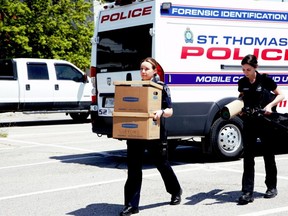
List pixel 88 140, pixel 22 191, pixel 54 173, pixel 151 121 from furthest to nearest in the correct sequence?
pixel 88 140, pixel 54 173, pixel 22 191, pixel 151 121

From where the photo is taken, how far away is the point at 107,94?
9.76m

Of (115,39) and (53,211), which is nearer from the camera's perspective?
(53,211)

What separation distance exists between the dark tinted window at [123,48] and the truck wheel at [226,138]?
167 cm

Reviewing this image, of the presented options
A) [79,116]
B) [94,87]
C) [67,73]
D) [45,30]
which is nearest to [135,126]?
[94,87]

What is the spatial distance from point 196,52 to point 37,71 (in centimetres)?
977

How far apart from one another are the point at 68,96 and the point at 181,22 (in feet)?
32.8

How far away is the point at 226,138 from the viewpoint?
938 centimetres

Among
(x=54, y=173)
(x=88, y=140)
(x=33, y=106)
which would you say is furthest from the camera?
(x=33, y=106)

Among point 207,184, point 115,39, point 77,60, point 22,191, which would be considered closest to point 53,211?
point 22,191

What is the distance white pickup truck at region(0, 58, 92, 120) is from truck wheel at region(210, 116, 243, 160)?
9545mm

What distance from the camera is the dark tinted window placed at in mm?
8891

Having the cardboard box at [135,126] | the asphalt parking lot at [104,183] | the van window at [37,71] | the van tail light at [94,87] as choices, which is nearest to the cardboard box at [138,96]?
the cardboard box at [135,126]

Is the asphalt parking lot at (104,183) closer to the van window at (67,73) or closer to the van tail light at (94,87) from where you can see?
the van tail light at (94,87)

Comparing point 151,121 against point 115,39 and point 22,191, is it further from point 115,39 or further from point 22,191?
point 115,39
